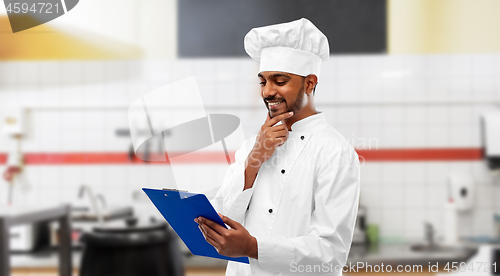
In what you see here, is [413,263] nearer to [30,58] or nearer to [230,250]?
[230,250]

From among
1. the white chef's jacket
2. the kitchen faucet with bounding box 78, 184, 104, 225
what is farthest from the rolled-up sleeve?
the kitchen faucet with bounding box 78, 184, 104, 225

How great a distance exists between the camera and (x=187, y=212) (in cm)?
76

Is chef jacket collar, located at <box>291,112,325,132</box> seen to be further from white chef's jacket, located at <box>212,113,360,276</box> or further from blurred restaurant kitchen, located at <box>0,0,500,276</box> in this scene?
blurred restaurant kitchen, located at <box>0,0,500,276</box>

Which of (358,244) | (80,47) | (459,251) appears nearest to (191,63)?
(80,47)

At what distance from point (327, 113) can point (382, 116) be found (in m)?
0.32

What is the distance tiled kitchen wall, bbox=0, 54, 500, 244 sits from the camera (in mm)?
2400

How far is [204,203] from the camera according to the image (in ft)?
2.27

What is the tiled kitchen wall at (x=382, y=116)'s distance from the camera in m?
2.40

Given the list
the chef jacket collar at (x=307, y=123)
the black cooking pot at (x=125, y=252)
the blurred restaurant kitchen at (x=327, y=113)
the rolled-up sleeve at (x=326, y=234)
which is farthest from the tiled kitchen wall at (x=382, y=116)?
the rolled-up sleeve at (x=326, y=234)

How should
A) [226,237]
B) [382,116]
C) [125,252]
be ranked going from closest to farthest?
1. [226,237]
2. [125,252]
3. [382,116]

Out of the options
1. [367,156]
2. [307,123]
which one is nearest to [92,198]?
[367,156]

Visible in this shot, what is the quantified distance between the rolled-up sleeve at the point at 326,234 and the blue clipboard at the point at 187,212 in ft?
0.29

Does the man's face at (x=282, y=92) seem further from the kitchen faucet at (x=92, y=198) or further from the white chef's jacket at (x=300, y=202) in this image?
→ the kitchen faucet at (x=92, y=198)

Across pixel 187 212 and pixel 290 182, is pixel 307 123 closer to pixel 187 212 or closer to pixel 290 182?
pixel 290 182
